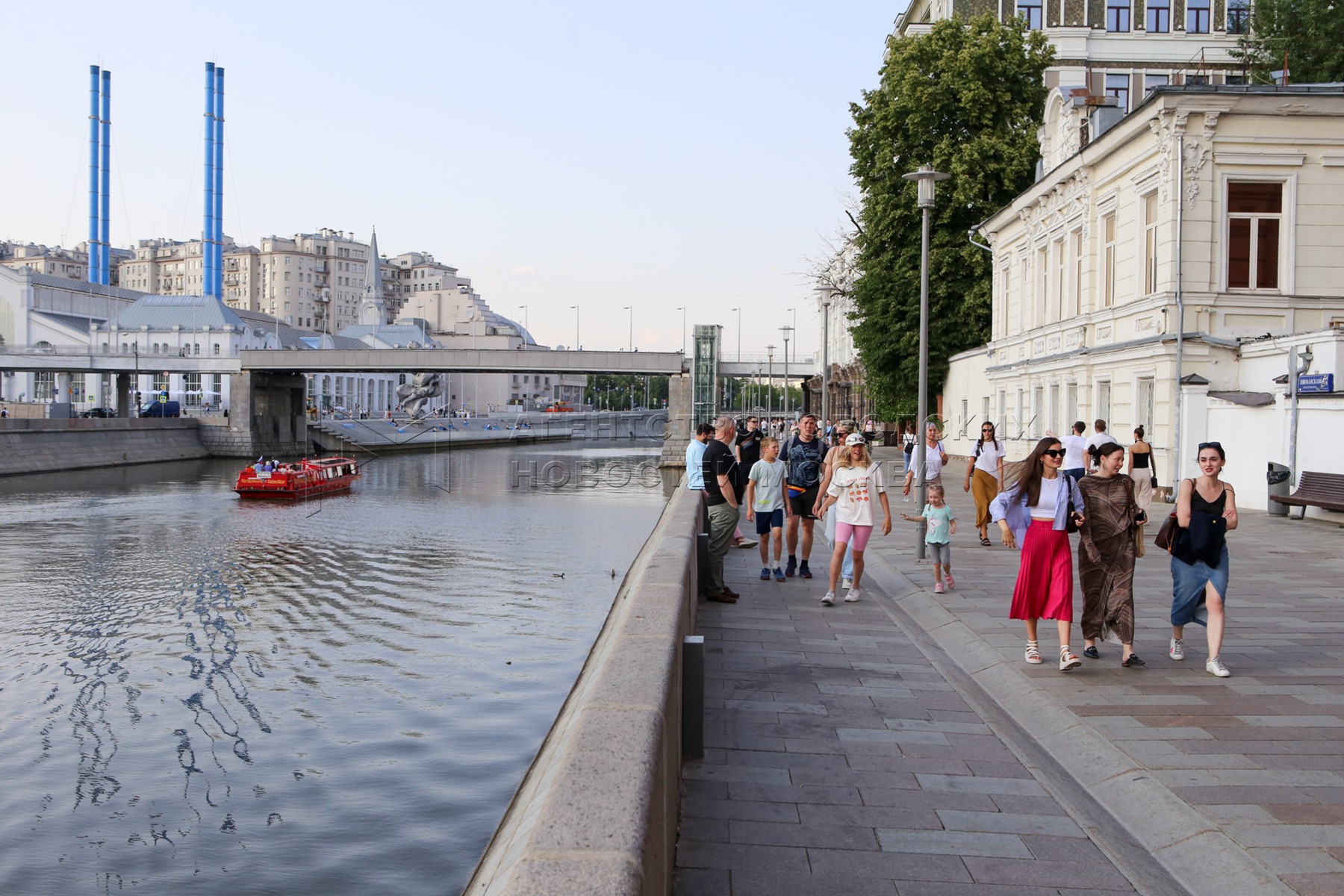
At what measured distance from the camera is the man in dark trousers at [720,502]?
12.6 m

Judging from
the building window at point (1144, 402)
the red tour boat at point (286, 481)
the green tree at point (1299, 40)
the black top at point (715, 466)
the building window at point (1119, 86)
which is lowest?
the red tour boat at point (286, 481)

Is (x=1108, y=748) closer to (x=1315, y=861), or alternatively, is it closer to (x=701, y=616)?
(x=1315, y=861)

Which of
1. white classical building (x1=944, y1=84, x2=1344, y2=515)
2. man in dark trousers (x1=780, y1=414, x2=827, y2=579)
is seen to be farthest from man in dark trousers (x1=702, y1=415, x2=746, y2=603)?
white classical building (x1=944, y1=84, x2=1344, y2=515)

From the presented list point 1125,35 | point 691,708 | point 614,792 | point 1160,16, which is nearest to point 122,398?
point 1125,35

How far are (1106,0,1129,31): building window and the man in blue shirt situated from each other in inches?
1794

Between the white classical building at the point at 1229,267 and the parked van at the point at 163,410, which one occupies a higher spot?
the white classical building at the point at 1229,267

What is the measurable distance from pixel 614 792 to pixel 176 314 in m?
122

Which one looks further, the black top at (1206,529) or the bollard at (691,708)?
the black top at (1206,529)

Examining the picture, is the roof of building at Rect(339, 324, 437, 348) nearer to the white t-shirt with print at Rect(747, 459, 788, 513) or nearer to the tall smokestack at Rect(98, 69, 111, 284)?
the tall smokestack at Rect(98, 69, 111, 284)

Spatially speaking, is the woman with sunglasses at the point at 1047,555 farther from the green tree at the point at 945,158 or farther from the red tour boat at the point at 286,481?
the red tour boat at the point at 286,481

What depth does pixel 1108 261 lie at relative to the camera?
26641 mm

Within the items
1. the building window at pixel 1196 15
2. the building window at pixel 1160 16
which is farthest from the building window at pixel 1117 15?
the building window at pixel 1196 15

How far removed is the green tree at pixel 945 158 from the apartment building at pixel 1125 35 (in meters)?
10.8

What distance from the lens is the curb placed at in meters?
5.04
